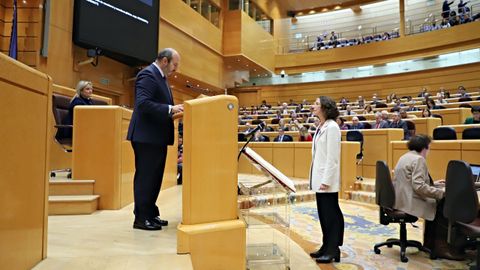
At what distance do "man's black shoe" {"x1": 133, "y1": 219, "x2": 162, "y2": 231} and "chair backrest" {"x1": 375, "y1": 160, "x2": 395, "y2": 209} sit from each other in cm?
191

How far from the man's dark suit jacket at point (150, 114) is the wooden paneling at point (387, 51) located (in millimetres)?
12781

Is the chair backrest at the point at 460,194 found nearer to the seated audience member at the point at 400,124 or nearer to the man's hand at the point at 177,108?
the man's hand at the point at 177,108

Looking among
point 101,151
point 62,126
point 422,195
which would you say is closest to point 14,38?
point 62,126

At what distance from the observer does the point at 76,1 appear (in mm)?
6848

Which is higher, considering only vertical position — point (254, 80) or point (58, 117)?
point (254, 80)

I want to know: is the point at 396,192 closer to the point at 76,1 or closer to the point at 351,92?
the point at 76,1

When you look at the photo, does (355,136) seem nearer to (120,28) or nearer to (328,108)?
(328,108)

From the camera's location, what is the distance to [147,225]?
2.07 m

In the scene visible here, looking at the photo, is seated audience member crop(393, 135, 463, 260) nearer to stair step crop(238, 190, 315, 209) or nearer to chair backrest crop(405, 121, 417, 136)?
stair step crop(238, 190, 315, 209)

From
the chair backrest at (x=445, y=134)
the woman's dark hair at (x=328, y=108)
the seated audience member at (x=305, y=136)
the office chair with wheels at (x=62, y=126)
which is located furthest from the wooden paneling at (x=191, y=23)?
the woman's dark hair at (x=328, y=108)

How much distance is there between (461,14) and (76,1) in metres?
12.1

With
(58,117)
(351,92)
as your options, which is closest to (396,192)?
(58,117)

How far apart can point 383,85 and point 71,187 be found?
14.1 m

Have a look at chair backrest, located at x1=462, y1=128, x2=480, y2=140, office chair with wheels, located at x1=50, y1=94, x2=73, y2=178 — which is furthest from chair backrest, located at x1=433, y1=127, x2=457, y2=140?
office chair with wheels, located at x1=50, y1=94, x2=73, y2=178
